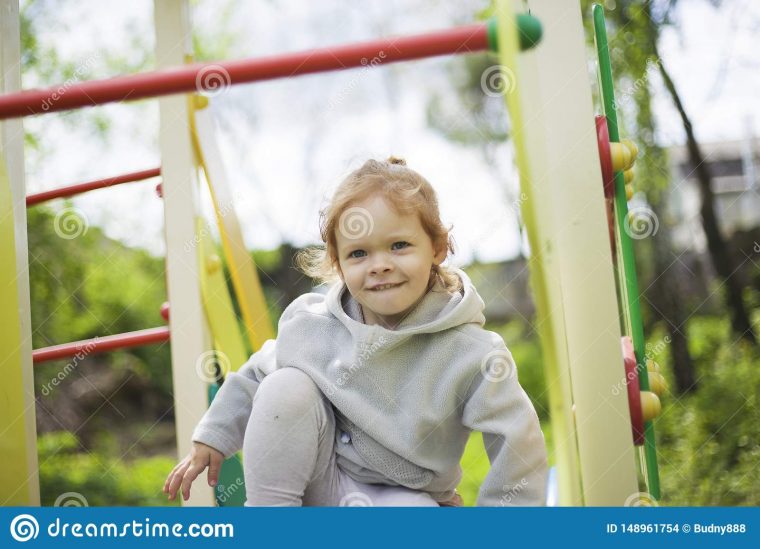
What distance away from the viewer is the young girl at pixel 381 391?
1361 millimetres

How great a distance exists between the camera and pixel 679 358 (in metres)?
3.89

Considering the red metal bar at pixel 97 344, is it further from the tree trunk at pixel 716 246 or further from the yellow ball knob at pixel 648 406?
the tree trunk at pixel 716 246

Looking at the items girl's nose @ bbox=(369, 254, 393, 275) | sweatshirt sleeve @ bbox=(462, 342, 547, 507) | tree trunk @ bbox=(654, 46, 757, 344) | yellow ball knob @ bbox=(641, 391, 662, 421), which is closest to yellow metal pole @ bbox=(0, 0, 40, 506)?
girl's nose @ bbox=(369, 254, 393, 275)

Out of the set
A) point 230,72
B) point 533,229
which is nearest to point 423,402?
point 533,229

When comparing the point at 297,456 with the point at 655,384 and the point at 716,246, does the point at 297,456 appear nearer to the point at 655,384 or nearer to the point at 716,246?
the point at 655,384

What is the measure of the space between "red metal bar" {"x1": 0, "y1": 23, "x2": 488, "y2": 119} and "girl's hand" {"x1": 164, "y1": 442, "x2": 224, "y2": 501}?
679mm

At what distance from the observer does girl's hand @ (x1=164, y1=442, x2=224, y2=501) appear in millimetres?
1475

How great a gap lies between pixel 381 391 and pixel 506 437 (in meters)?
0.26

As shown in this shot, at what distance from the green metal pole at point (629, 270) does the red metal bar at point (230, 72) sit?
1.70 feet

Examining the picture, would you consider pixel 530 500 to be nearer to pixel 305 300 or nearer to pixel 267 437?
pixel 267 437

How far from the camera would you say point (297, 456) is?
1.36 metres

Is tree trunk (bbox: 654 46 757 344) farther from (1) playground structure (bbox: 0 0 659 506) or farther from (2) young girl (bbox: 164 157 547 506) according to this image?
(2) young girl (bbox: 164 157 547 506)

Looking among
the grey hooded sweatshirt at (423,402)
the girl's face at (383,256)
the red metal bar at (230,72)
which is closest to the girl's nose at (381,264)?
the girl's face at (383,256)

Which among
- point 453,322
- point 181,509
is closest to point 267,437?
point 181,509
